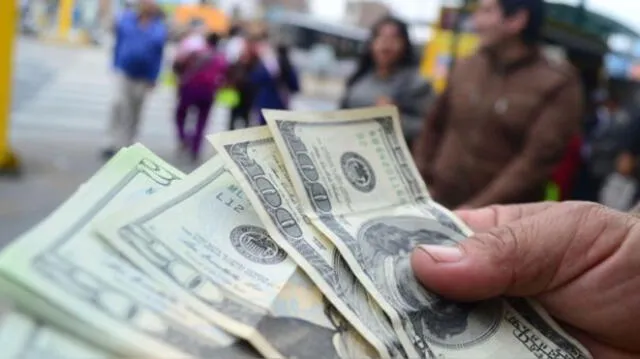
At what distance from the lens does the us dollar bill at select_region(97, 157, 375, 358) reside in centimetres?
105

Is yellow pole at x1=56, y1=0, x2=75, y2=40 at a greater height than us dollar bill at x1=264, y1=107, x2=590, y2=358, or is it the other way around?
us dollar bill at x1=264, y1=107, x2=590, y2=358

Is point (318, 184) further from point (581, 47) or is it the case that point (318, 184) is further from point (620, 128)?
point (581, 47)

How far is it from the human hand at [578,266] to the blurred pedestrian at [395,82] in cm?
248

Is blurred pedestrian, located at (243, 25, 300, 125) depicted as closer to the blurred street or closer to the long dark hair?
the blurred street

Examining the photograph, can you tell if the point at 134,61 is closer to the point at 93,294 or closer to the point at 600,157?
the point at 600,157

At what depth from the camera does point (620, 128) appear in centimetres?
612

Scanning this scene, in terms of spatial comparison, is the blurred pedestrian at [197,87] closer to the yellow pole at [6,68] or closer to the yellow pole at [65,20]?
the yellow pole at [6,68]

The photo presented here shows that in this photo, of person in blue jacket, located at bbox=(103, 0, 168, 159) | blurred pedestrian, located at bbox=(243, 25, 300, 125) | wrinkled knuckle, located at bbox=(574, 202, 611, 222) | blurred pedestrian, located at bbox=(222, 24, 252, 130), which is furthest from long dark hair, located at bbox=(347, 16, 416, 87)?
blurred pedestrian, located at bbox=(222, 24, 252, 130)

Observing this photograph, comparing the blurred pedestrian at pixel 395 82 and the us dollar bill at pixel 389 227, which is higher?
the us dollar bill at pixel 389 227

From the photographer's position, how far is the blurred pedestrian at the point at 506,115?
310 centimetres

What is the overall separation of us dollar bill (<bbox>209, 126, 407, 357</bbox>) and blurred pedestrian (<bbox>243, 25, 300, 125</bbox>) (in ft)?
20.4

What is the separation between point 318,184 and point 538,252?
0.36 m

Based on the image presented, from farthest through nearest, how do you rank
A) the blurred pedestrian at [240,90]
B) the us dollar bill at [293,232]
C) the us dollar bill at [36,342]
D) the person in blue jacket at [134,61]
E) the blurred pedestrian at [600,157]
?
the blurred pedestrian at [240,90], the person in blue jacket at [134,61], the blurred pedestrian at [600,157], the us dollar bill at [293,232], the us dollar bill at [36,342]

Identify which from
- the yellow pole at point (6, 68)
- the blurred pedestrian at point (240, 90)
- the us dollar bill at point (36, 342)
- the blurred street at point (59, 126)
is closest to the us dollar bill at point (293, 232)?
the us dollar bill at point (36, 342)
